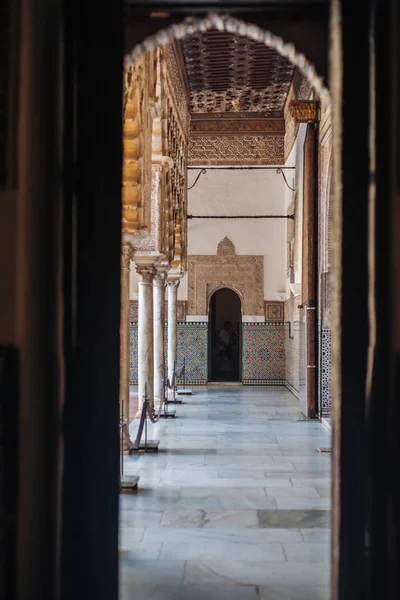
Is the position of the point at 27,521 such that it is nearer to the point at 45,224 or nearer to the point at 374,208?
the point at 45,224

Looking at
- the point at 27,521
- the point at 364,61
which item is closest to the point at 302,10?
the point at 364,61

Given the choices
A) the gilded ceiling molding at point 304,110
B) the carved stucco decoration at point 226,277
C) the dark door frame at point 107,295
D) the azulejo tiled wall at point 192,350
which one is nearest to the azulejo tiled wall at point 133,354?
the azulejo tiled wall at point 192,350

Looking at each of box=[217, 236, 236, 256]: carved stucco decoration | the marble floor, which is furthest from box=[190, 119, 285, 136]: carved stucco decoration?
the marble floor

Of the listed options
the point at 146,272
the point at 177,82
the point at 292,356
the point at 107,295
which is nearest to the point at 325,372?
the point at 146,272

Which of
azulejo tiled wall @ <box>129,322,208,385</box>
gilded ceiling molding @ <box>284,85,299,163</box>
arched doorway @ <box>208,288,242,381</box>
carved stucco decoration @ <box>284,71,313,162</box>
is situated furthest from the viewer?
arched doorway @ <box>208,288,242,381</box>

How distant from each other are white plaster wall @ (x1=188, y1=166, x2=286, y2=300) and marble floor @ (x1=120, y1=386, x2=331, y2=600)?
638 cm

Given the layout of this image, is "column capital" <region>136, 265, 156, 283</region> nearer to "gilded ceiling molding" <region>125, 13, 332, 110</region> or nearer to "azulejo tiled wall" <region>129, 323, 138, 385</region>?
"azulejo tiled wall" <region>129, 323, 138, 385</region>

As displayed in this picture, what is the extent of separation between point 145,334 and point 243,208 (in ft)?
19.9

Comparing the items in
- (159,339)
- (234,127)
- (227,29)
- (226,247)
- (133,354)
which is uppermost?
(234,127)

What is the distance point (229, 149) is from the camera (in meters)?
15.0

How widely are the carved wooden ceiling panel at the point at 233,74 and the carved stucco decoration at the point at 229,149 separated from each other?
59 centimetres

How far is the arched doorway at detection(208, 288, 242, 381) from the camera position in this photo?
1762 centimetres

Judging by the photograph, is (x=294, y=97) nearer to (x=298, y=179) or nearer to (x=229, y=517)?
(x=298, y=179)

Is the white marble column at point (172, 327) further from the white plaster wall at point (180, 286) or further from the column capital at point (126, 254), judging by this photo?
the column capital at point (126, 254)
